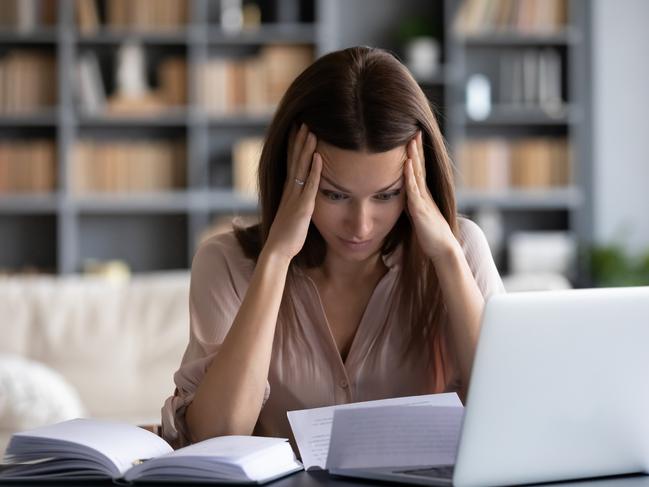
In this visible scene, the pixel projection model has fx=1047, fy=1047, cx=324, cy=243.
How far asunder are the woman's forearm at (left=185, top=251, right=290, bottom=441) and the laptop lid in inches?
19.1

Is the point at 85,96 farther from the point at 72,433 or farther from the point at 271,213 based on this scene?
the point at 72,433

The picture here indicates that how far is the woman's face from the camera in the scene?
1524 millimetres

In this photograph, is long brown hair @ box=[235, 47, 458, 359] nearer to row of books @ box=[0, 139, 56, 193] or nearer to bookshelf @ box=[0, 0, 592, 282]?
bookshelf @ box=[0, 0, 592, 282]

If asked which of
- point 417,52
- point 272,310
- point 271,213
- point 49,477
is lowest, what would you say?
point 49,477

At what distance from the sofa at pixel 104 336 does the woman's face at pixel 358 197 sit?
4.90 feet

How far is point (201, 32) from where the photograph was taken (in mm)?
4965

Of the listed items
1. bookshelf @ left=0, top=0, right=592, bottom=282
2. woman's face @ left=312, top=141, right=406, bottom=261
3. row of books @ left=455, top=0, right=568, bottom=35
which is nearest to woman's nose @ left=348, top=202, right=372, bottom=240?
woman's face @ left=312, top=141, right=406, bottom=261

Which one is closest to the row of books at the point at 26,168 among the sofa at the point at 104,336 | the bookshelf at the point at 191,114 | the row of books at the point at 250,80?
the bookshelf at the point at 191,114

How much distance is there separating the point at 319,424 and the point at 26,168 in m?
3.93

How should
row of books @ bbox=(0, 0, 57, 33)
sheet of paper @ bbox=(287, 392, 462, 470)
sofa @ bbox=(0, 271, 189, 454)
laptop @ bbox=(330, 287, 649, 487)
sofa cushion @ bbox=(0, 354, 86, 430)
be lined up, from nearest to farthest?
1. laptop @ bbox=(330, 287, 649, 487)
2. sheet of paper @ bbox=(287, 392, 462, 470)
3. sofa cushion @ bbox=(0, 354, 86, 430)
4. sofa @ bbox=(0, 271, 189, 454)
5. row of books @ bbox=(0, 0, 57, 33)

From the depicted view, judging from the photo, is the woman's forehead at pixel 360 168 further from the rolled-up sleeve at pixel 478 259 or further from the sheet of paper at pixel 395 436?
the sheet of paper at pixel 395 436

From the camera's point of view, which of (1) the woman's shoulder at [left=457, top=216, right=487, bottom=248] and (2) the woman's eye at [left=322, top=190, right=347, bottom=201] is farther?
(1) the woman's shoulder at [left=457, top=216, right=487, bottom=248]

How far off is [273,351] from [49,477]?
55 cm

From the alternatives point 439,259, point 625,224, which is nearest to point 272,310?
point 439,259
